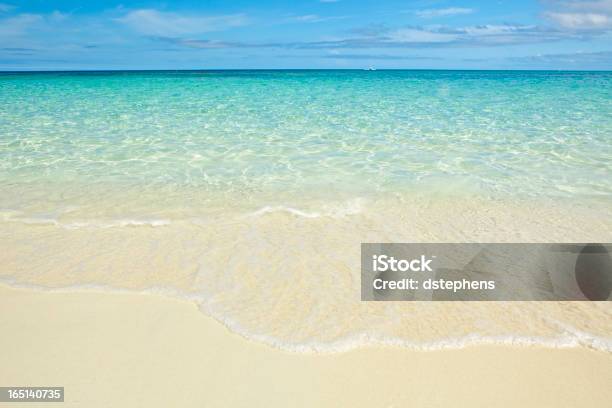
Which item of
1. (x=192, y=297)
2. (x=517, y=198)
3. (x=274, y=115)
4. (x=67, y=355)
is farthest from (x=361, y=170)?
(x=274, y=115)

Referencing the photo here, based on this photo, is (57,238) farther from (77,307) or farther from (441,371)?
(441,371)

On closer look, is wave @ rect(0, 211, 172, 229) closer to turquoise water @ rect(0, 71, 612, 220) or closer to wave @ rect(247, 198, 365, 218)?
turquoise water @ rect(0, 71, 612, 220)

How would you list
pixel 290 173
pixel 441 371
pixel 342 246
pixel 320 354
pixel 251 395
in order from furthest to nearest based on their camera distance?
pixel 290 173 → pixel 342 246 → pixel 320 354 → pixel 441 371 → pixel 251 395

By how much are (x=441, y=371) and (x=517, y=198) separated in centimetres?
364

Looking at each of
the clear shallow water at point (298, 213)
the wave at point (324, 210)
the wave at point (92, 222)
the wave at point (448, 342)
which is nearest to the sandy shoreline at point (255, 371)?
the wave at point (448, 342)

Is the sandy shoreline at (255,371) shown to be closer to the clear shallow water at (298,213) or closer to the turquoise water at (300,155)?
A: the clear shallow water at (298,213)

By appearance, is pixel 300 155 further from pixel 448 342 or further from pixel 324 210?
pixel 448 342

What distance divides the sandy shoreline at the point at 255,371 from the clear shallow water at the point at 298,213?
17 cm

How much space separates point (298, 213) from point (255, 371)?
266cm

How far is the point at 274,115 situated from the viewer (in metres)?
13.3

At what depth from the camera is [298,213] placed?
503 cm

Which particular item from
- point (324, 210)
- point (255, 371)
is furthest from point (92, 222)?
point (255, 371)

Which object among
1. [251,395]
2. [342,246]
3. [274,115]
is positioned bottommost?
[251,395]

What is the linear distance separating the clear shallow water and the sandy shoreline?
17 centimetres
